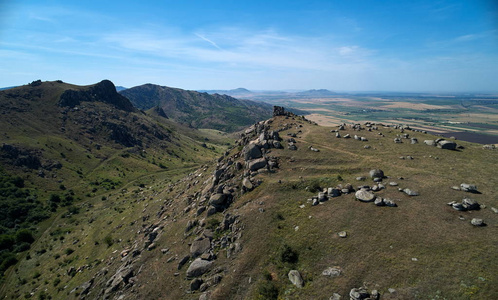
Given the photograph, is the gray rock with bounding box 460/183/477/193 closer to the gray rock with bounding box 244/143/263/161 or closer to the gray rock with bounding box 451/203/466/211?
the gray rock with bounding box 451/203/466/211

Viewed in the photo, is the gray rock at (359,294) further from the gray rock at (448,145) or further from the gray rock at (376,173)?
the gray rock at (448,145)

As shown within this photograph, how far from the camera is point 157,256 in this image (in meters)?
46.0

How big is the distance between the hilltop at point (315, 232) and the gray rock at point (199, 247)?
0.80ft

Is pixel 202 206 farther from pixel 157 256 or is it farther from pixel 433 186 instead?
pixel 433 186

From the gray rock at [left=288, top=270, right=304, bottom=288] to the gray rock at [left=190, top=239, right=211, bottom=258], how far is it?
17.0 metres

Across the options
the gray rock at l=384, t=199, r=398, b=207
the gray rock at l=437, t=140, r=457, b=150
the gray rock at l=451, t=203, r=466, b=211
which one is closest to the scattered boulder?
the gray rock at l=451, t=203, r=466, b=211

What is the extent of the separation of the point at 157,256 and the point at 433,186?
5795 cm

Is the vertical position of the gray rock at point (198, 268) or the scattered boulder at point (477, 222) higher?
the scattered boulder at point (477, 222)

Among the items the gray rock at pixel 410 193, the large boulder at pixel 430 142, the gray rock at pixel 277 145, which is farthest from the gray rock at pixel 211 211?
the large boulder at pixel 430 142

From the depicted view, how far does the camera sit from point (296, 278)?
30375mm

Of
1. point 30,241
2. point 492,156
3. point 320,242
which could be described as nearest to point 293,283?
point 320,242

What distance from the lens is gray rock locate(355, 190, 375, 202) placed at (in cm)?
3942

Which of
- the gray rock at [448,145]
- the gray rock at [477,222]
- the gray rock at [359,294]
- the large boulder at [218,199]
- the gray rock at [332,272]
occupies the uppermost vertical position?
the gray rock at [448,145]

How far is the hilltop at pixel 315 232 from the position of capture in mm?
27812
